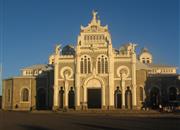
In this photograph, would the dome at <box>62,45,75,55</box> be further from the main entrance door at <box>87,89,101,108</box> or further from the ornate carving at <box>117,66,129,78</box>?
the ornate carving at <box>117,66,129,78</box>

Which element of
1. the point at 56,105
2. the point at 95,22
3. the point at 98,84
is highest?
the point at 95,22

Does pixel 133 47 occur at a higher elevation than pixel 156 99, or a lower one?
higher

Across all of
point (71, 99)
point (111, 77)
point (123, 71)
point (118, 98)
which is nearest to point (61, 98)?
point (71, 99)

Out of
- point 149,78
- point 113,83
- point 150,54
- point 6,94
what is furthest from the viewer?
point 150,54

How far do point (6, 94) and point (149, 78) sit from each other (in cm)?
2898

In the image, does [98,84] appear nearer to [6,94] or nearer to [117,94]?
[117,94]

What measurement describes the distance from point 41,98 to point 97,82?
45.1 feet

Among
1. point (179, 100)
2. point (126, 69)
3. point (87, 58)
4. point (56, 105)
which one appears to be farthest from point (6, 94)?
point (179, 100)

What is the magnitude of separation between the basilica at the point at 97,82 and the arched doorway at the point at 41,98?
22cm

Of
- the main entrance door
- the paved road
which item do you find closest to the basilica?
the main entrance door

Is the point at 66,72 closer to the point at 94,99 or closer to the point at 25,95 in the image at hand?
the point at 94,99

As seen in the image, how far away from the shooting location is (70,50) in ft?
241

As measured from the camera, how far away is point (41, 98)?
67688mm

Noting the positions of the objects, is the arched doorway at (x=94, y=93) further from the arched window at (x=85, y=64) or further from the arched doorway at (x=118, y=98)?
the arched doorway at (x=118, y=98)
